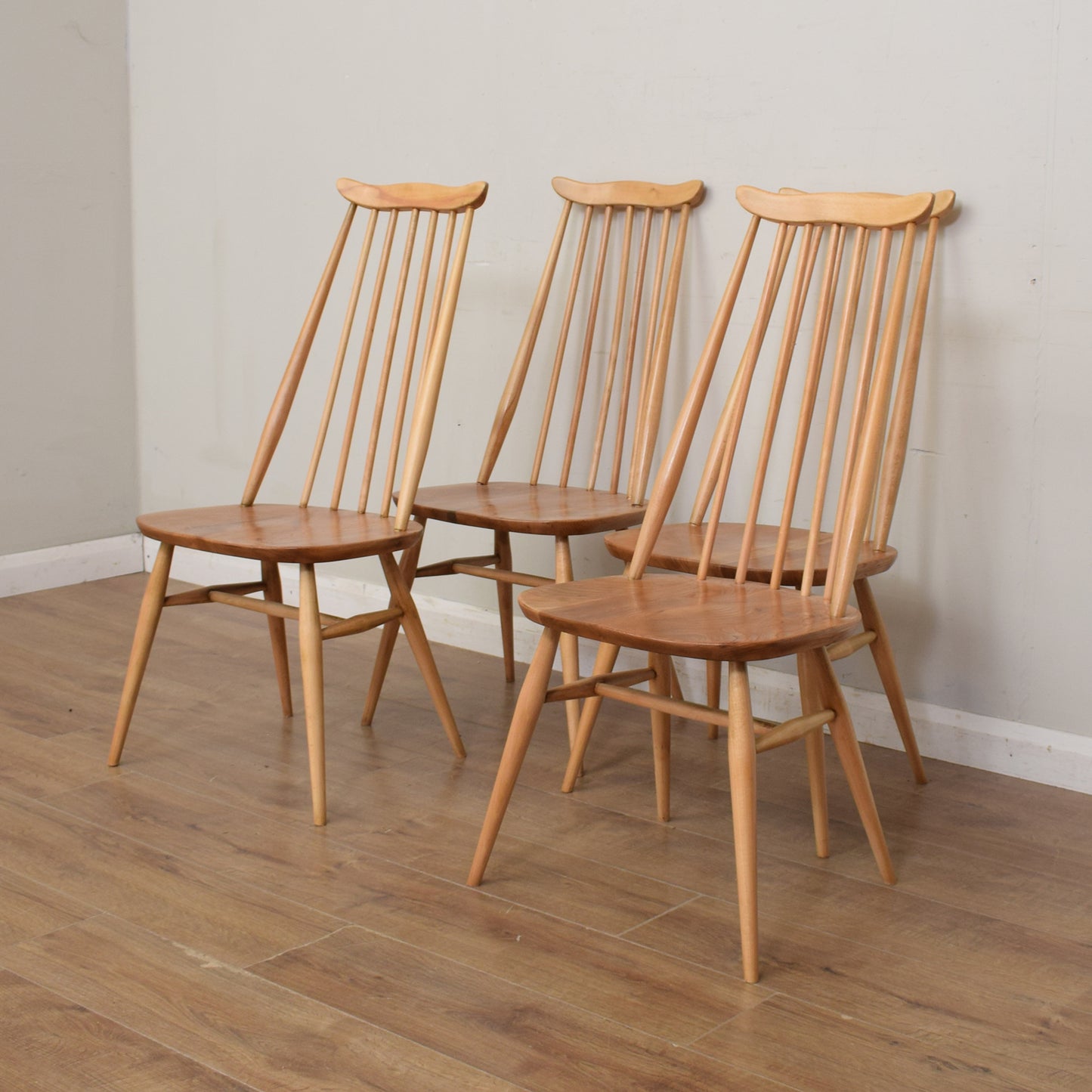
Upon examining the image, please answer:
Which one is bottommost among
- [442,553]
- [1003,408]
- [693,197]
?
[442,553]

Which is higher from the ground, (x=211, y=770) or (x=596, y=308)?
(x=596, y=308)

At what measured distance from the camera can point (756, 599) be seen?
67.7 inches

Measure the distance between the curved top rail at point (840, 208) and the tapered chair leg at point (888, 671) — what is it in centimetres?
55

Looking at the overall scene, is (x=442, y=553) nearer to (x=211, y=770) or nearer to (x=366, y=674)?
(x=366, y=674)

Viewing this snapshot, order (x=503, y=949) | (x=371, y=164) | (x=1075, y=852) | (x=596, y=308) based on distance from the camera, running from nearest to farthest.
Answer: (x=503, y=949) < (x=1075, y=852) < (x=596, y=308) < (x=371, y=164)

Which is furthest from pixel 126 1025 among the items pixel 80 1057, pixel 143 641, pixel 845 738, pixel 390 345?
pixel 390 345

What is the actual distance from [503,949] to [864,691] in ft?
3.33

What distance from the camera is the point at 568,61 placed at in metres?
2.56

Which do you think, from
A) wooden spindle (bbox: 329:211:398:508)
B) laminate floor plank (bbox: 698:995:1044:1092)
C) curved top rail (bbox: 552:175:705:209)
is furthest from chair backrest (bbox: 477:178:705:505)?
laminate floor plank (bbox: 698:995:1044:1092)

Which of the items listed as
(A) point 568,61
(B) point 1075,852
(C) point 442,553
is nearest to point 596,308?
(A) point 568,61

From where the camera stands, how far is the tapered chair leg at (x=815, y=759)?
173cm

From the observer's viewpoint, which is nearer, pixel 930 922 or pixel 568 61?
pixel 930 922

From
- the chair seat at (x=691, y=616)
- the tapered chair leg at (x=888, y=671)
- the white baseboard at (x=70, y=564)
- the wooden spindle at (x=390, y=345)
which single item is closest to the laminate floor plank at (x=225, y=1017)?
the chair seat at (x=691, y=616)

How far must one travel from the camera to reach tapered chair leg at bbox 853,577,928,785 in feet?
6.68
